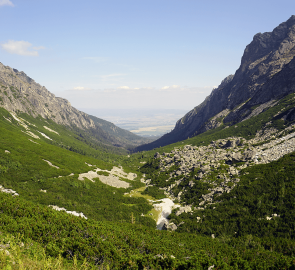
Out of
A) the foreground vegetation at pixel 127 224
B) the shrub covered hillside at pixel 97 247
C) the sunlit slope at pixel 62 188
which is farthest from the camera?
the sunlit slope at pixel 62 188

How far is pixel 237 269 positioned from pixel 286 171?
62.0 meters

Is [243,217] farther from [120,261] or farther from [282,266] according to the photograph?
[120,261]

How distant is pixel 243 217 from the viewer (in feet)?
175

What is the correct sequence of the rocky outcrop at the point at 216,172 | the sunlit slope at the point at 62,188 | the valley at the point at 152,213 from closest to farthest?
1. the valley at the point at 152,213
2. the sunlit slope at the point at 62,188
3. the rocky outcrop at the point at 216,172

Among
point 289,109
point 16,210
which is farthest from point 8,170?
point 289,109

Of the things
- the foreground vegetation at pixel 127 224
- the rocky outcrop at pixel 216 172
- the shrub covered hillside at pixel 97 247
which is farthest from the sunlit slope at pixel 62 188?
the shrub covered hillside at pixel 97 247

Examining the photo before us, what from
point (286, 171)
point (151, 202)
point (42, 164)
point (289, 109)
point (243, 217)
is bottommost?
point (151, 202)

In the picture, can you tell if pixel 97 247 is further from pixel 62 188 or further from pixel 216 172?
pixel 216 172

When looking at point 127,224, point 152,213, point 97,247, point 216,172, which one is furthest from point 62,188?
point 216,172

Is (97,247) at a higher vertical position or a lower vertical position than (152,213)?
higher

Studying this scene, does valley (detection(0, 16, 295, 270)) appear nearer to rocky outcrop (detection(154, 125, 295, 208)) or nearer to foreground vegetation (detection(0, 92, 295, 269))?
foreground vegetation (detection(0, 92, 295, 269))

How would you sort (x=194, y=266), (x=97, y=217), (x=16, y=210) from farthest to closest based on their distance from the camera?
(x=97, y=217) < (x=16, y=210) < (x=194, y=266)

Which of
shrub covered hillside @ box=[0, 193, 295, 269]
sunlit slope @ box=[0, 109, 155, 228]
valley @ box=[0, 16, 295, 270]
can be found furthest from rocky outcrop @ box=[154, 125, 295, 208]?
shrub covered hillside @ box=[0, 193, 295, 269]

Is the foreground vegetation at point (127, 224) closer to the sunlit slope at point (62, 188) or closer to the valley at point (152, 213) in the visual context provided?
the valley at point (152, 213)
